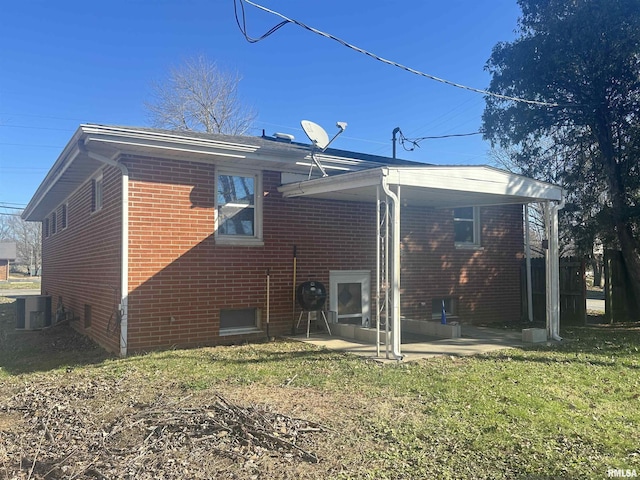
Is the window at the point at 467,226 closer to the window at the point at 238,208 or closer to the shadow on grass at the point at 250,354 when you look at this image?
the window at the point at 238,208

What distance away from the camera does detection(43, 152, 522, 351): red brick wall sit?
7836 mm

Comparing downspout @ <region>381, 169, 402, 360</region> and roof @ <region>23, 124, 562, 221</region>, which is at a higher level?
roof @ <region>23, 124, 562, 221</region>

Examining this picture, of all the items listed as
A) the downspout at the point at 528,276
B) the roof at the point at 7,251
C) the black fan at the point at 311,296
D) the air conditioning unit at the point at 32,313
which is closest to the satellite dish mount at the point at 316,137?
the black fan at the point at 311,296

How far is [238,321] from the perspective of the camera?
348 inches

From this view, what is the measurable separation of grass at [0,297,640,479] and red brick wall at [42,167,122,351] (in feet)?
2.84

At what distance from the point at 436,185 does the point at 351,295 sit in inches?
141

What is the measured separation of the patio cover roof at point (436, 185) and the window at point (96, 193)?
353 centimetres

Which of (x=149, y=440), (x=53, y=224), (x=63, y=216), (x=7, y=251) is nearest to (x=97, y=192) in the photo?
(x=63, y=216)

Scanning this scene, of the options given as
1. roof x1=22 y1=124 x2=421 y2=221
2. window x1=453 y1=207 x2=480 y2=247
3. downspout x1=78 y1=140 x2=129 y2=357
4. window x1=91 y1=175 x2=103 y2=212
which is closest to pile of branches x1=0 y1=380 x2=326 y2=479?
downspout x1=78 y1=140 x2=129 y2=357

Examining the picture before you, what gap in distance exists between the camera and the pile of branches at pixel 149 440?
333 cm

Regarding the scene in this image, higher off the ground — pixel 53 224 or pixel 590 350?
pixel 53 224

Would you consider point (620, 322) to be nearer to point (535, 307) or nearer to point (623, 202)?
point (535, 307)

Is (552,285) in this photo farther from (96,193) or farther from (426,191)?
(96,193)

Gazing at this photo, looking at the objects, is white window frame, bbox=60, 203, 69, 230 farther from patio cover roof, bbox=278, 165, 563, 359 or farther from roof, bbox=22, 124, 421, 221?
patio cover roof, bbox=278, 165, 563, 359
